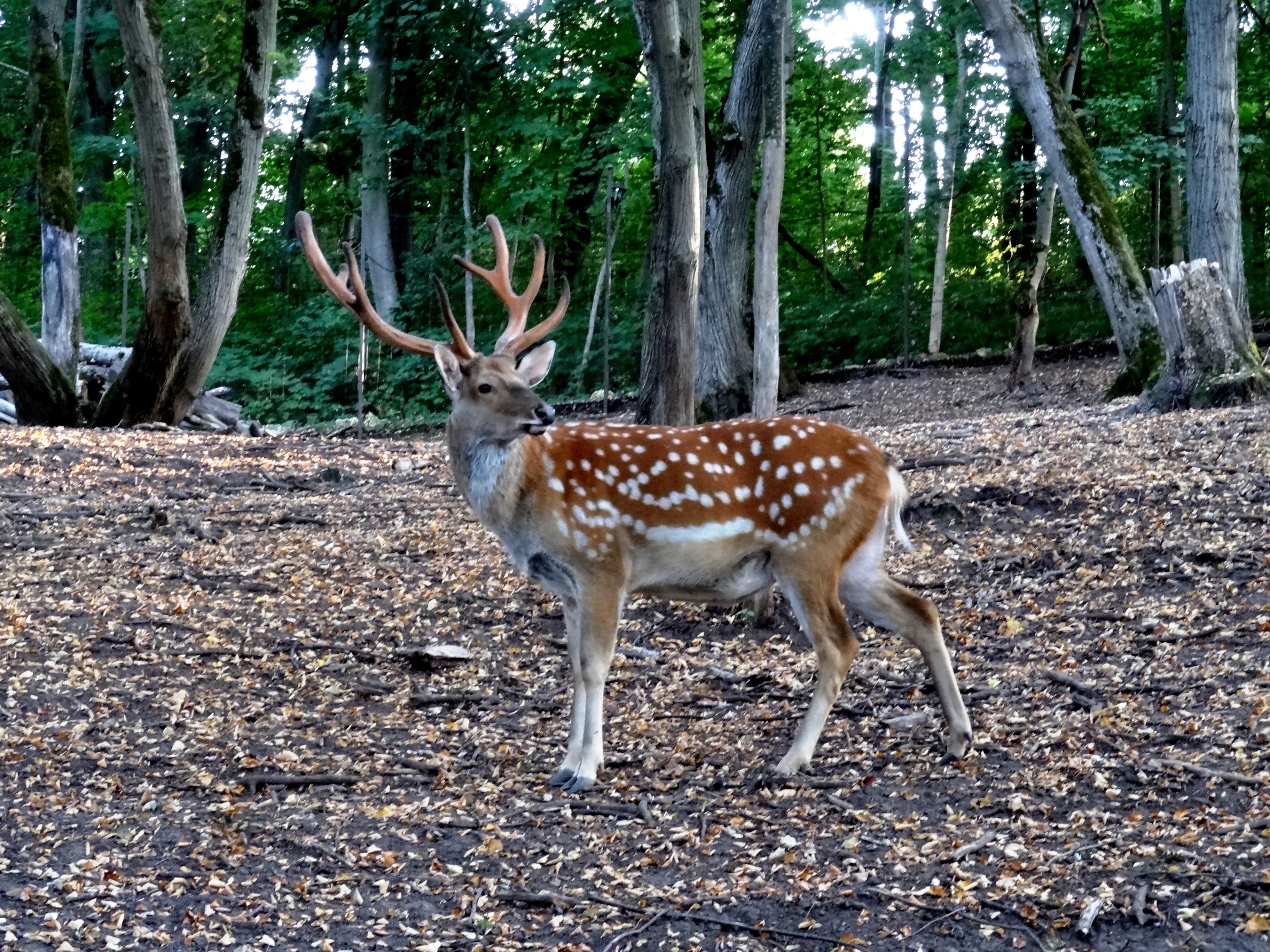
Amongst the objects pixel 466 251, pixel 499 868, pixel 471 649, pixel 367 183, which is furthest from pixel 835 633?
pixel 367 183

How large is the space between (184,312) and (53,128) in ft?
9.69

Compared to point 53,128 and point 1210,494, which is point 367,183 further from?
point 1210,494

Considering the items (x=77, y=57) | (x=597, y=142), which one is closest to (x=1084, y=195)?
(x=597, y=142)

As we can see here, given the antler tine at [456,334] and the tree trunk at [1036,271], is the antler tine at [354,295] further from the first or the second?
the tree trunk at [1036,271]

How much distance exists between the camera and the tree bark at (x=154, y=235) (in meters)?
12.6

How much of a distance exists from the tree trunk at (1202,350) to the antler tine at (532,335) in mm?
5523

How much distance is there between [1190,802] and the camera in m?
4.23

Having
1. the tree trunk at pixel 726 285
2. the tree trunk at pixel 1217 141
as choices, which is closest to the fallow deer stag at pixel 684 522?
the tree trunk at pixel 726 285

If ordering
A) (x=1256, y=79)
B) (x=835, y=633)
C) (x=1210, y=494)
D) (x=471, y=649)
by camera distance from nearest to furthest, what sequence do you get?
(x=835, y=633), (x=471, y=649), (x=1210, y=494), (x=1256, y=79)

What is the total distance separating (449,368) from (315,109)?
2123cm

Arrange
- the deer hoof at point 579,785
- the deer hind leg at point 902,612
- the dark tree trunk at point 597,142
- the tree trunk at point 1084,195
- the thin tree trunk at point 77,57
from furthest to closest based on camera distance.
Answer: the thin tree trunk at point 77,57 < the dark tree trunk at point 597,142 < the tree trunk at point 1084,195 < the deer hind leg at point 902,612 < the deer hoof at point 579,785

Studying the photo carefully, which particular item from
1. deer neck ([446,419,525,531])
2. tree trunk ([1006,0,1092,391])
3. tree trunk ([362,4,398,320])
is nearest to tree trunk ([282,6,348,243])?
tree trunk ([362,4,398,320])

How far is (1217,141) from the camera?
11.7 m

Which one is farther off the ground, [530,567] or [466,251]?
[466,251]
